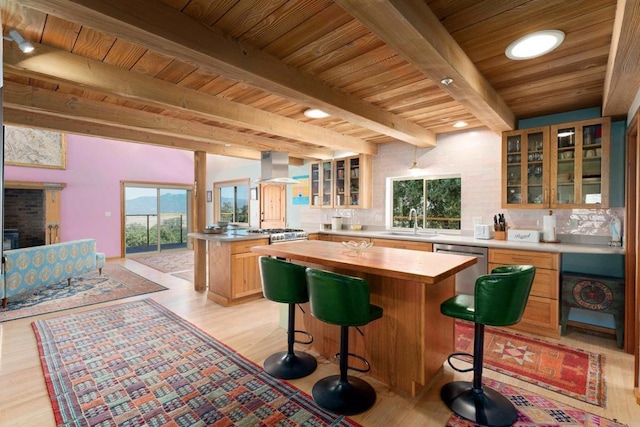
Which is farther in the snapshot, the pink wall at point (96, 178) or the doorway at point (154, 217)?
the doorway at point (154, 217)

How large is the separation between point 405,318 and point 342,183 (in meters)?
3.75

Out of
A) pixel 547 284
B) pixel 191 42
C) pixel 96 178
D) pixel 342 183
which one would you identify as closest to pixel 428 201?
pixel 342 183

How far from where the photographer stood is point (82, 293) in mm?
4734

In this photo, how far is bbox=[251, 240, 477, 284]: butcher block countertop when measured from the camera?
6.48 feet

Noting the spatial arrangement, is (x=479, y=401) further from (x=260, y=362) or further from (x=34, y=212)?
(x=34, y=212)

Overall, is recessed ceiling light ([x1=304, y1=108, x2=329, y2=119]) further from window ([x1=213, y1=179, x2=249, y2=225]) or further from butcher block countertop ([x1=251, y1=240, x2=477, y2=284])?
window ([x1=213, y1=179, x2=249, y2=225])

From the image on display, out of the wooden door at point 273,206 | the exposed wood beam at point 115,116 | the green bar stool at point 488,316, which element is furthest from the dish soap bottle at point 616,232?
the wooden door at point 273,206

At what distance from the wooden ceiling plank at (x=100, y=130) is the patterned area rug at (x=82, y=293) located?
2.29 metres

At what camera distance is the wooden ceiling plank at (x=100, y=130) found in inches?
144

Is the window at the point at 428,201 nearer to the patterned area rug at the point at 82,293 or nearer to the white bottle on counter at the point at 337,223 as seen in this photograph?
the white bottle on counter at the point at 337,223

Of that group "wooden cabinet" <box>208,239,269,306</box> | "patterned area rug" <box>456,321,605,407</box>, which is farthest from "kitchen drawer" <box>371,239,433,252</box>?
"wooden cabinet" <box>208,239,269,306</box>

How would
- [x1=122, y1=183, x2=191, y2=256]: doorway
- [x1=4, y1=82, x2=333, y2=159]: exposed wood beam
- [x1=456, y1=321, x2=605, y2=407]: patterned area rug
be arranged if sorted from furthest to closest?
[x1=122, y1=183, x2=191, y2=256]: doorway → [x1=4, y1=82, x2=333, y2=159]: exposed wood beam → [x1=456, y1=321, x2=605, y2=407]: patterned area rug

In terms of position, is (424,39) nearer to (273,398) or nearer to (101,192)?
(273,398)

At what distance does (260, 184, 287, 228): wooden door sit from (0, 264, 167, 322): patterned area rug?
2999mm
